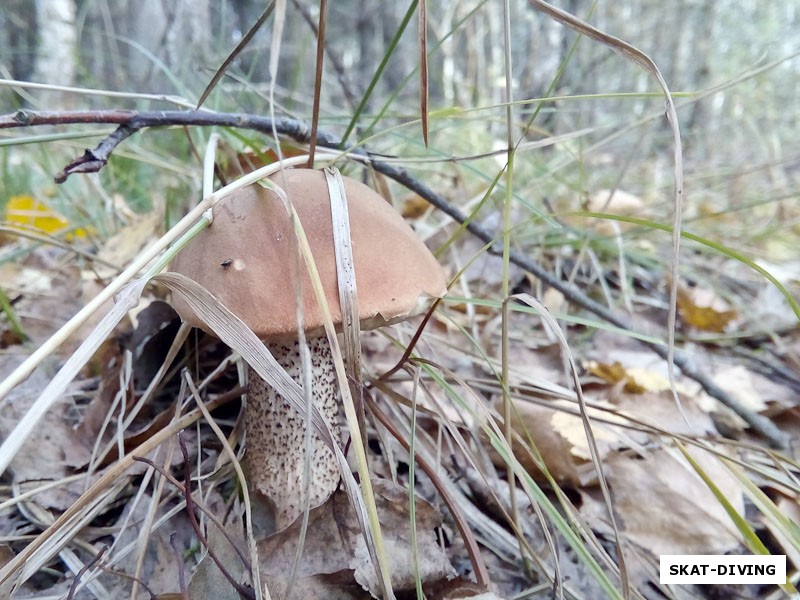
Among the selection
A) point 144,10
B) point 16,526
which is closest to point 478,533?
point 16,526

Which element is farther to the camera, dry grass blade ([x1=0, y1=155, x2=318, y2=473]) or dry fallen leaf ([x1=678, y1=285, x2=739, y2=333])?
dry fallen leaf ([x1=678, y1=285, x2=739, y2=333])

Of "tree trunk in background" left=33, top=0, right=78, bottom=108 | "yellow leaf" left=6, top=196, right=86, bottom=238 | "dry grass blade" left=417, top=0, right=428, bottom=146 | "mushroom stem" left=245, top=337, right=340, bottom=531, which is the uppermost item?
"tree trunk in background" left=33, top=0, right=78, bottom=108

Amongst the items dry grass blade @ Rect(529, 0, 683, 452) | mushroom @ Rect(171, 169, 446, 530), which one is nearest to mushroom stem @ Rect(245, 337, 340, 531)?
mushroom @ Rect(171, 169, 446, 530)

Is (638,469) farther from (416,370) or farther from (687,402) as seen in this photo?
(416,370)

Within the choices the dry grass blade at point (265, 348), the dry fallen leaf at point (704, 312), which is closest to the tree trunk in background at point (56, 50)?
the dry grass blade at point (265, 348)

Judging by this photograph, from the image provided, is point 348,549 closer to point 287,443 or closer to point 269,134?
point 287,443

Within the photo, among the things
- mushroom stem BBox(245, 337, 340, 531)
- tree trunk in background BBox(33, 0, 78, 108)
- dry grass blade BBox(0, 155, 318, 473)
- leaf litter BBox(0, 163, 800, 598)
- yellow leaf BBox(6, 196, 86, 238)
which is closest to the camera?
dry grass blade BBox(0, 155, 318, 473)

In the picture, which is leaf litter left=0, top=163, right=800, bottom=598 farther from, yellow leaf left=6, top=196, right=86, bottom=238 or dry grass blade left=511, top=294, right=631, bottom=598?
yellow leaf left=6, top=196, right=86, bottom=238

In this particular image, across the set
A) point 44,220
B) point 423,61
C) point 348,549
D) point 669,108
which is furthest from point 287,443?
point 44,220
